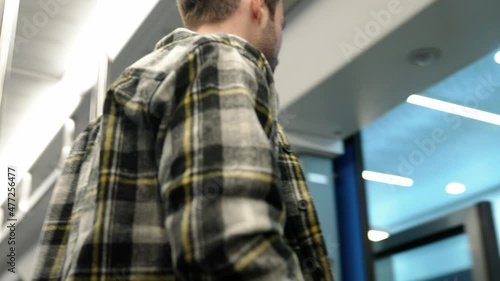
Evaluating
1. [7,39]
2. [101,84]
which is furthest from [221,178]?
[101,84]

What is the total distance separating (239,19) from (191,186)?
1.22 ft

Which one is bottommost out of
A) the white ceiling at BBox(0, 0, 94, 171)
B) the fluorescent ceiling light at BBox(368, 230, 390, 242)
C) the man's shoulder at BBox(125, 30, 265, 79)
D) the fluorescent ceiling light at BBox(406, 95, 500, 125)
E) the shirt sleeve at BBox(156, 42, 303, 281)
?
the shirt sleeve at BBox(156, 42, 303, 281)

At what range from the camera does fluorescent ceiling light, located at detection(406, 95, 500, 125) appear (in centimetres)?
279

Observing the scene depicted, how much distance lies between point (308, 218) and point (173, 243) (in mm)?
214

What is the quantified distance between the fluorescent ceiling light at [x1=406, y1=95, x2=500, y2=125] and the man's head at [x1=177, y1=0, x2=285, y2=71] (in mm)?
1990

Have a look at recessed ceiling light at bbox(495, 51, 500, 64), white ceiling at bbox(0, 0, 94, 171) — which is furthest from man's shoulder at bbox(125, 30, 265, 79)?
recessed ceiling light at bbox(495, 51, 500, 64)

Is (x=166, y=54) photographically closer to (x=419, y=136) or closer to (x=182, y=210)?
(x=182, y=210)

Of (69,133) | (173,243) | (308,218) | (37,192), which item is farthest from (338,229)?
(173,243)

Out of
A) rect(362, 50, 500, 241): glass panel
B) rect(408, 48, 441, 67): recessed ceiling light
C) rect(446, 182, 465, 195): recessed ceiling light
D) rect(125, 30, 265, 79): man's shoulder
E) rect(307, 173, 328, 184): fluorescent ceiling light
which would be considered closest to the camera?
rect(125, 30, 265, 79): man's shoulder

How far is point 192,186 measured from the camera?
55 centimetres

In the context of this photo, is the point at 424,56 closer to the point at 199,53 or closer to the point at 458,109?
the point at 458,109

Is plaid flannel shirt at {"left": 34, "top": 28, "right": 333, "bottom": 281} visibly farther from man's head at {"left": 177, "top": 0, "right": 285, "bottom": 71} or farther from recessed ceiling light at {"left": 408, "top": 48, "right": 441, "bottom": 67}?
recessed ceiling light at {"left": 408, "top": 48, "right": 441, "bottom": 67}

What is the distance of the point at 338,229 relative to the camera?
2.97 meters

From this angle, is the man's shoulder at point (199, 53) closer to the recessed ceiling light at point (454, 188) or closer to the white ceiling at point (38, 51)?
the white ceiling at point (38, 51)
